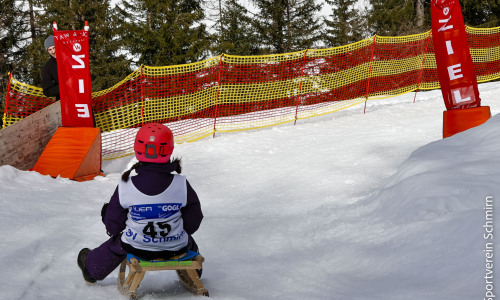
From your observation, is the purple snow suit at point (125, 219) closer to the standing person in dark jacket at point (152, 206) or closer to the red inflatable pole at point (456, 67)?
the standing person in dark jacket at point (152, 206)

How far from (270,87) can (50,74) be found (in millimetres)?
7529

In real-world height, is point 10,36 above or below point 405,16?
below

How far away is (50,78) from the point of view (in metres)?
8.48

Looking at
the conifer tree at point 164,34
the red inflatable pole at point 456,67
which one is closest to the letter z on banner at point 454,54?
the red inflatable pole at point 456,67

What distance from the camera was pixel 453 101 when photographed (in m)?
7.17

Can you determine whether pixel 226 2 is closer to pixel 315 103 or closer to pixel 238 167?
pixel 315 103

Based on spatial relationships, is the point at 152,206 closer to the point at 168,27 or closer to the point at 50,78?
the point at 50,78

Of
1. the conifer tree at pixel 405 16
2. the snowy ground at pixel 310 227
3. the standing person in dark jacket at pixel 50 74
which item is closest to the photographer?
the snowy ground at pixel 310 227

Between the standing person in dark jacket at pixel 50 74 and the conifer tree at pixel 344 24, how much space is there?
2635cm

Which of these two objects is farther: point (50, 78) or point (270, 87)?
point (270, 87)

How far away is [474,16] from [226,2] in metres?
14.7

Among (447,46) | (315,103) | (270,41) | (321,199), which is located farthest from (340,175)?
(270,41)

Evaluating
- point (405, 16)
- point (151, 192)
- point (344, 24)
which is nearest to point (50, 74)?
point (151, 192)

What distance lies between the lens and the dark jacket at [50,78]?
8.38m
